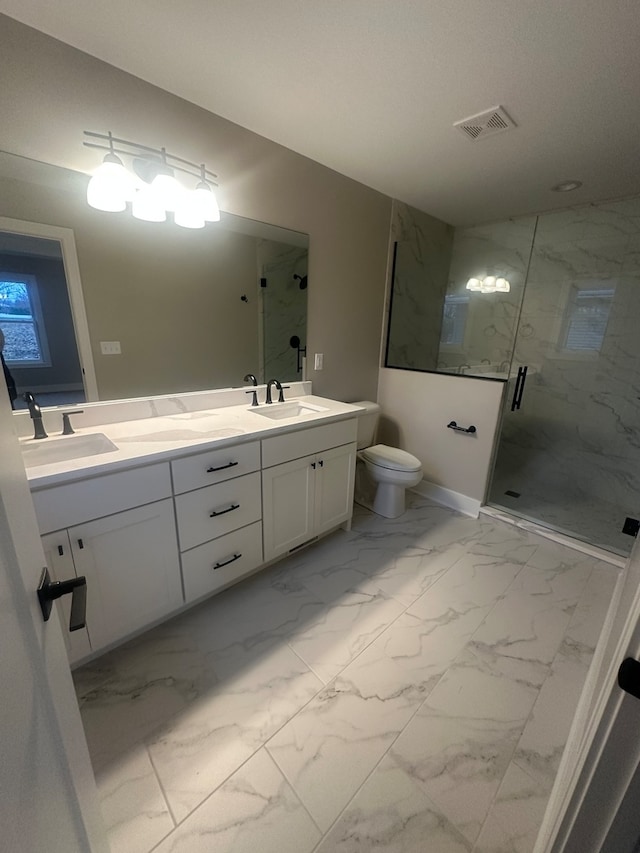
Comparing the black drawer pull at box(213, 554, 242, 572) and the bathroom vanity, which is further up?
the bathroom vanity

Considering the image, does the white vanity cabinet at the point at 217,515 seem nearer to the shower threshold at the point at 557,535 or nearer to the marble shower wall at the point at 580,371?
the shower threshold at the point at 557,535

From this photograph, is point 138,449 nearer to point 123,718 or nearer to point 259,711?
point 123,718

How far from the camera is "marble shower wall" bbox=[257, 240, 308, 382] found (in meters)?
2.06

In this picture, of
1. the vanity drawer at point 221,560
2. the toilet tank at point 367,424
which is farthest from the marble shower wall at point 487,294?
the vanity drawer at point 221,560

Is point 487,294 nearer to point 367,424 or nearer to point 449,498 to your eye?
point 367,424

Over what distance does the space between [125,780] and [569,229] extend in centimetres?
407

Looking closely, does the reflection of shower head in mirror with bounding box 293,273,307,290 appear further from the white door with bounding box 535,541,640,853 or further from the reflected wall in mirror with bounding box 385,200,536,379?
the white door with bounding box 535,541,640,853

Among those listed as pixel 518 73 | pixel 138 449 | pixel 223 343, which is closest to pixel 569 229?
pixel 518 73

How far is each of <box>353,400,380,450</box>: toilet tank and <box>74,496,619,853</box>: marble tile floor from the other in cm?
103

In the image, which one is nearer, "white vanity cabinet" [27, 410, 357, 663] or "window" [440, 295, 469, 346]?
"white vanity cabinet" [27, 410, 357, 663]

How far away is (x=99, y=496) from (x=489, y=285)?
3.43 m

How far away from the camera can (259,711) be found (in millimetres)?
1229

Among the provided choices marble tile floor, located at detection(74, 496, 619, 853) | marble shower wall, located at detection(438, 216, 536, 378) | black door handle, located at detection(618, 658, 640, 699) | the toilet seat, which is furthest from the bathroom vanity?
marble shower wall, located at detection(438, 216, 536, 378)

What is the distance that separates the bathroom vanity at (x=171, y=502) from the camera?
1167mm
